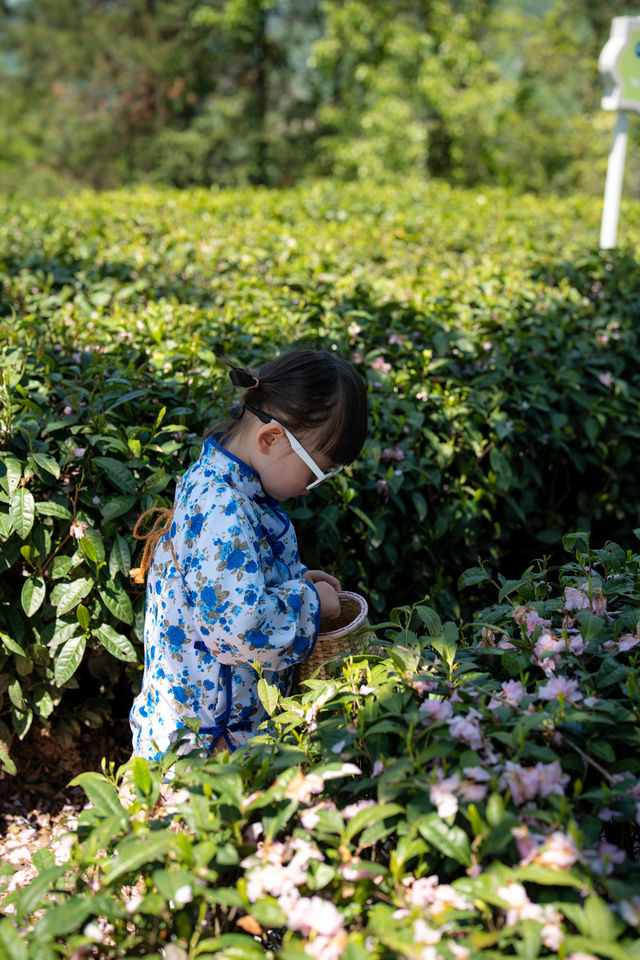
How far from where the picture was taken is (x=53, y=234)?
17.7 ft

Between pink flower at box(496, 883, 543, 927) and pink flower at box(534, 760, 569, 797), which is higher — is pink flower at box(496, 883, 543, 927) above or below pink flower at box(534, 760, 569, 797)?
below

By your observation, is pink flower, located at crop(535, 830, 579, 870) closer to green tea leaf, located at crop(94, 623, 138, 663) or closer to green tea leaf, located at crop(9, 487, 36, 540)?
green tea leaf, located at crop(94, 623, 138, 663)

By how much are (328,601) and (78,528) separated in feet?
2.43

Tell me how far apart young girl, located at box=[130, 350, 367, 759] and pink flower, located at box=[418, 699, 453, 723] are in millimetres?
405

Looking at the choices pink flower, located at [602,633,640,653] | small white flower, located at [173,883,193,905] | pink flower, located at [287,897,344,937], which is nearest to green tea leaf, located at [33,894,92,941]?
small white flower, located at [173,883,193,905]

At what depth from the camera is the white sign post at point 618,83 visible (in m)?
5.21

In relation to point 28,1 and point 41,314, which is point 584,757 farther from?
point 28,1

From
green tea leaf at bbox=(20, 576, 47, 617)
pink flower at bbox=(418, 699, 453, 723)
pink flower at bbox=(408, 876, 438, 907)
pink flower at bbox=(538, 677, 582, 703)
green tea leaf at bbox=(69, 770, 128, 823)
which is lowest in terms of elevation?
green tea leaf at bbox=(20, 576, 47, 617)

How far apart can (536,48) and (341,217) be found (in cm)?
1656

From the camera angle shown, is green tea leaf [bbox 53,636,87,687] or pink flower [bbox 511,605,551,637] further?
green tea leaf [bbox 53,636,87,687]

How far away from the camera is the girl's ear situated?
173cm

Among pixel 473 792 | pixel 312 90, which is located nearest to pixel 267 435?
pixel 473 792

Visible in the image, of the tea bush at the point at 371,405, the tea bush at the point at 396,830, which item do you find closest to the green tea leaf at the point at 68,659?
the tea bush at the point at 371,405

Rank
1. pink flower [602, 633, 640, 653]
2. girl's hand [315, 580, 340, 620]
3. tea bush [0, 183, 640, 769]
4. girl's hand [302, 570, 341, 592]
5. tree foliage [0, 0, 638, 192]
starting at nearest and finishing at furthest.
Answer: pink flower [602, 633, 640, 653]
girl's hand [315, 580, 340, 620]
girl's hand [302, 570, 341, 592]
tea bush [0, 183, 640, 769]
tree foliage [0, 0, 638, 192]
